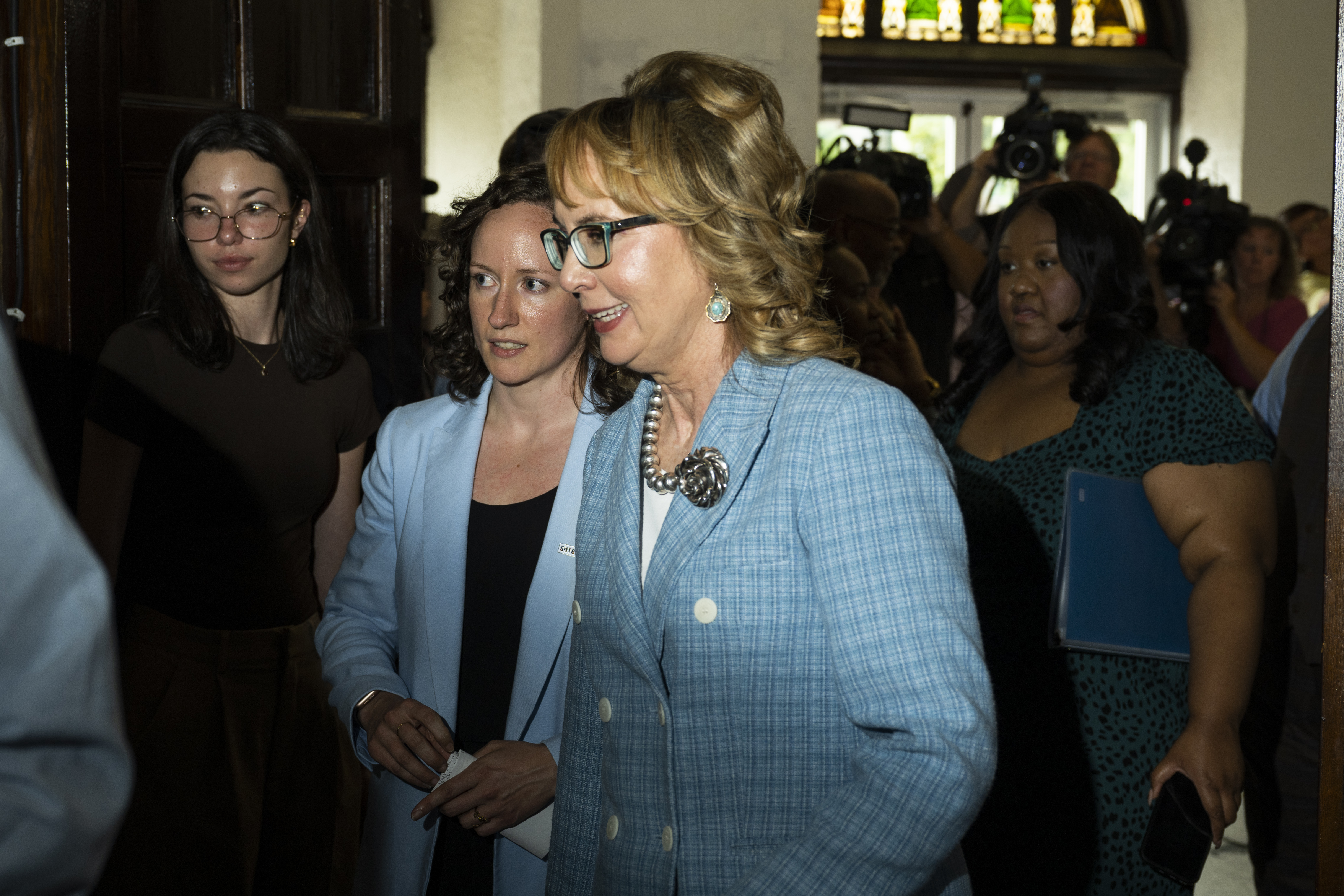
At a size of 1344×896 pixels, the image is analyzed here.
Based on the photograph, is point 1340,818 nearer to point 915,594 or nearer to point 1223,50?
point 915,594

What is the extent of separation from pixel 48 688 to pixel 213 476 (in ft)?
5.20

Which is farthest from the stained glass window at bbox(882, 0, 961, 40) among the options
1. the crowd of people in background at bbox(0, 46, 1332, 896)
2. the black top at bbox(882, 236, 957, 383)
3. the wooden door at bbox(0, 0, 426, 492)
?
the wooden door at bbox(0, 0, 426, 492)

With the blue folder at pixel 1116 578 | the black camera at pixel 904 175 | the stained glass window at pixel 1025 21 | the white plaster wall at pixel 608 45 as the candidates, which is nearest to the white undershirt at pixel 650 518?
the blue folder at pixel 1116 578

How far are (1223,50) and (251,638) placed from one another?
8.10 m

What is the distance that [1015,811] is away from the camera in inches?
76.4

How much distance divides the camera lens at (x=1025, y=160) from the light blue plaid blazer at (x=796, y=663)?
3632 mm

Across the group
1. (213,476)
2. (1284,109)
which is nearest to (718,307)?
(213,476)

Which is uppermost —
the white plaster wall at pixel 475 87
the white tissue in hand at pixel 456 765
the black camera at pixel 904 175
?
the white plaster wall at pixel 475 87

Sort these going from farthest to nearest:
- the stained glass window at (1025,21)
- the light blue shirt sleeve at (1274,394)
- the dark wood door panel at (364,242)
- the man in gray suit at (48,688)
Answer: the stained glass window at (1025,21), the light blue shirt sleeve at (1274,394), the dark wood door panel at (364,242), the man in gray suit at (48,688)

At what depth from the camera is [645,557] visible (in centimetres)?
127

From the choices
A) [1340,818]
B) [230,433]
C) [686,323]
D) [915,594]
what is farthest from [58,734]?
[230,433]

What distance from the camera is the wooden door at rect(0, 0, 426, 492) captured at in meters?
1.94

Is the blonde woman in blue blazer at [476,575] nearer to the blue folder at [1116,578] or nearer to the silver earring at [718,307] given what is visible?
the silver earring at [718,307]

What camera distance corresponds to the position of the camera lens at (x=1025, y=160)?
4.49 metres
